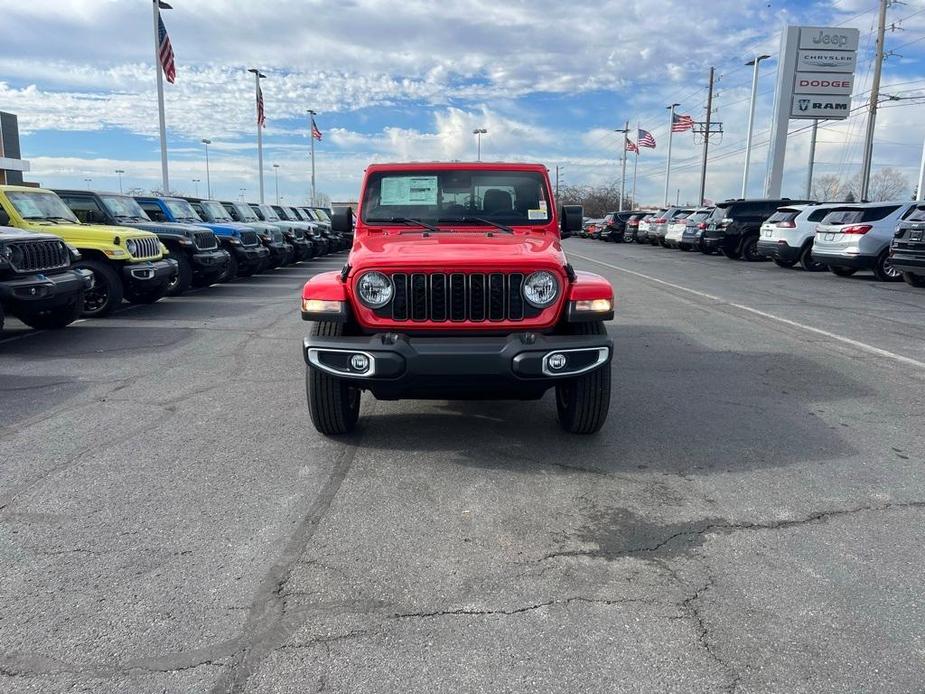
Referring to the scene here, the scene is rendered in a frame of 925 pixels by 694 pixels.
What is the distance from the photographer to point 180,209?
15734 mm

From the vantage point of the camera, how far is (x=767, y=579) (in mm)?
3113

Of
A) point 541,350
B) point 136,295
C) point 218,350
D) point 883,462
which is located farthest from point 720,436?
point 136,295

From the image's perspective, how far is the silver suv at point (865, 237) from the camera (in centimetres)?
1606

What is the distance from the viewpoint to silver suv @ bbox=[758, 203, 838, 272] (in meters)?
18.9

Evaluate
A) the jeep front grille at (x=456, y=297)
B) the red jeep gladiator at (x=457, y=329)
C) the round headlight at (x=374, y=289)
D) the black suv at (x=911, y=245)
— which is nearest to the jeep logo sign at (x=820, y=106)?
the black suv at (x=911, y=245)

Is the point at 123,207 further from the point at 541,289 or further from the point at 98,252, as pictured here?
the point at 541,289

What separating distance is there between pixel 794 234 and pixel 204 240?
14399mm

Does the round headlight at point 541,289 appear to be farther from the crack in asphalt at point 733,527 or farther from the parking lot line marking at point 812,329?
the parking lot line marking at point 812,329

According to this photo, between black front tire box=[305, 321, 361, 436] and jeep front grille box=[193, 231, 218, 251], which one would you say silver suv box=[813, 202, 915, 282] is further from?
black front tire box=[305, 321, 361, 436]

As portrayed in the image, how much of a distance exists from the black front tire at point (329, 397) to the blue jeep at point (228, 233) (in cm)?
1084

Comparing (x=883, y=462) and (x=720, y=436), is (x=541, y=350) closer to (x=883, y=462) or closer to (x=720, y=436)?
(x=720, y=436)

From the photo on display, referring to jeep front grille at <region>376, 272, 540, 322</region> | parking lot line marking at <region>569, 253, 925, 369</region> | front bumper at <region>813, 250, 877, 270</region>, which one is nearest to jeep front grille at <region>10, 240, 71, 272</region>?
jeep front grille at <region>376, 272, 540, 322</region>

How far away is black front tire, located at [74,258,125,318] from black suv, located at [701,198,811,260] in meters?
19.1

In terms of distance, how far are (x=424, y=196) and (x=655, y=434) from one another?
256cm
